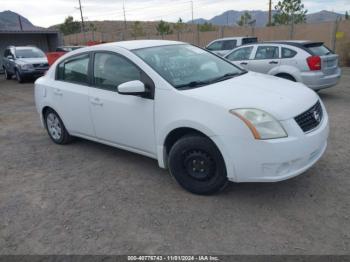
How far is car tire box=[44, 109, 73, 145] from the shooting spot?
532 cm

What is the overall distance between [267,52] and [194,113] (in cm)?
597

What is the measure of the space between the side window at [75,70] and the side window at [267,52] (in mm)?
5294

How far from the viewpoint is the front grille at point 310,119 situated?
3.20 meters

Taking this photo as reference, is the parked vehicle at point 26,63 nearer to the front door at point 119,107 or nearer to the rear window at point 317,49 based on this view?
the rear window at point 317,49

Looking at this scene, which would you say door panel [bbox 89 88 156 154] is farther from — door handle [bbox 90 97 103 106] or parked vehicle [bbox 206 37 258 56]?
parked vehicle [bbox 206 37 258 56]

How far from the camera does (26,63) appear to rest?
14766 mm

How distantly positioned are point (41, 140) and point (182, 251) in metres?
4.16

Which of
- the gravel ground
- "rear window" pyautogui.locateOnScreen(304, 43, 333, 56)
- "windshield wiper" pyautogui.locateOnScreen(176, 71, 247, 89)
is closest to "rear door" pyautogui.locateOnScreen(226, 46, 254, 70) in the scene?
"rear window" pyautogui.locateOnScreen(304, 43, 333, 56)

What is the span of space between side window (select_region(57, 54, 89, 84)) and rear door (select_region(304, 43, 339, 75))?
549 centimetres

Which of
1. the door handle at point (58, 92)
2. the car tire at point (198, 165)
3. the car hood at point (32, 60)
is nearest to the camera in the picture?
the car tire at point (198, 165)

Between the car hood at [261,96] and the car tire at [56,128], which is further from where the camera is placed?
the car tire at [56,128]

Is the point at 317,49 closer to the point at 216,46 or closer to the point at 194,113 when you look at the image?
the point at 194,113

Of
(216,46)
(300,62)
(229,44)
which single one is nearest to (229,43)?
(229,44)

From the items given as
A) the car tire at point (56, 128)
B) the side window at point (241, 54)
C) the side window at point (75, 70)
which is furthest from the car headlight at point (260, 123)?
the side window at point (241, 54)
